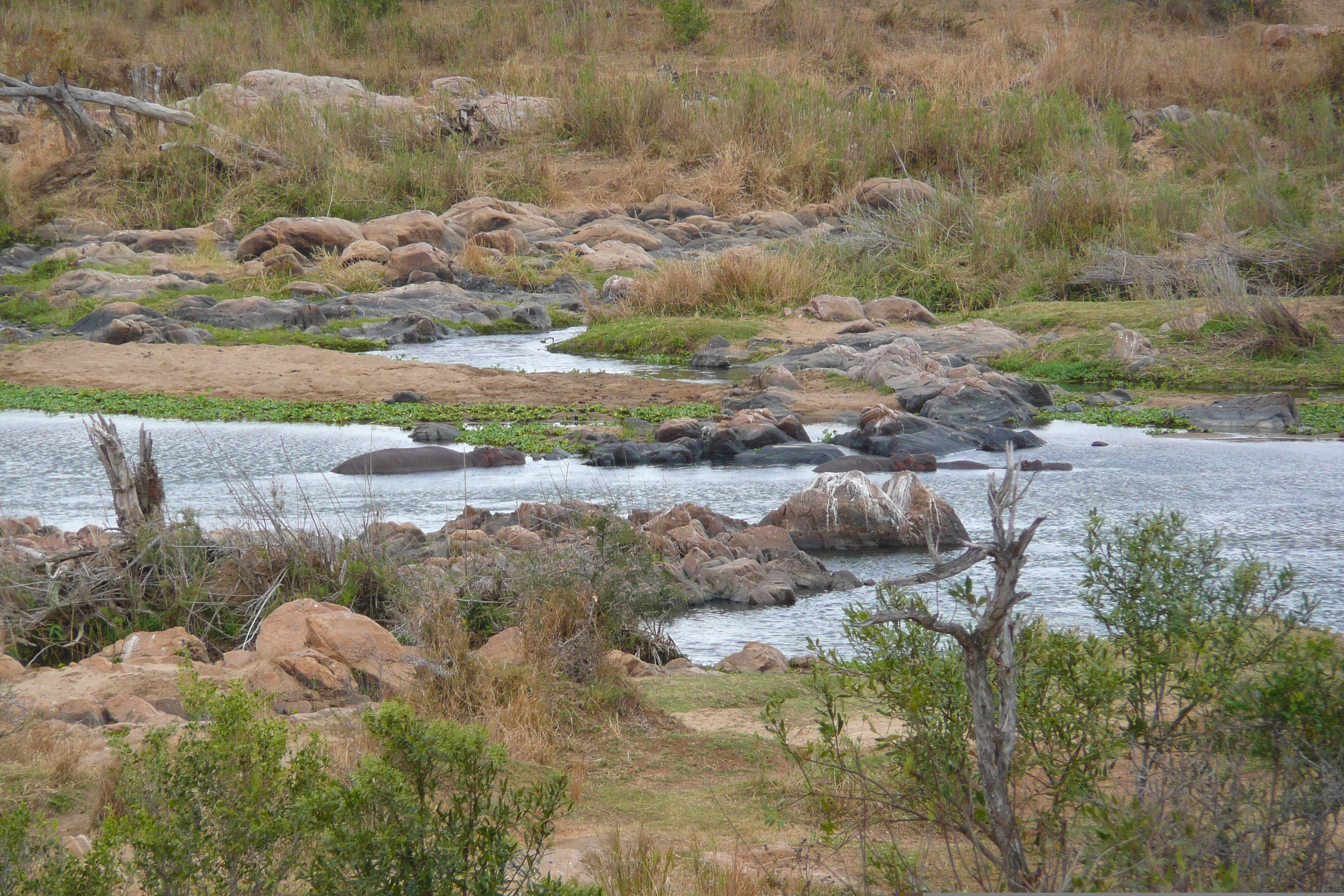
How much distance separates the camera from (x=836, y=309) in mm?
14836

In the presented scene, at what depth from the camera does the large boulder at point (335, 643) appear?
447 centimetres

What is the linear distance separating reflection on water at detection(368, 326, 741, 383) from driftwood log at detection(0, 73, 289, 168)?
851cm

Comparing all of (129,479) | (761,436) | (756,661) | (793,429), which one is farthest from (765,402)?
(129,479)

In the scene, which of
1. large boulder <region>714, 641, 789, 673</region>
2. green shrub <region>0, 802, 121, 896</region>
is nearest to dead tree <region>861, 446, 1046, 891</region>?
green shrub <region>0, 802, 121, 896</region>

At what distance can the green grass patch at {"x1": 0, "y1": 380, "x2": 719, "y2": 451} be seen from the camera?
10.8 meters

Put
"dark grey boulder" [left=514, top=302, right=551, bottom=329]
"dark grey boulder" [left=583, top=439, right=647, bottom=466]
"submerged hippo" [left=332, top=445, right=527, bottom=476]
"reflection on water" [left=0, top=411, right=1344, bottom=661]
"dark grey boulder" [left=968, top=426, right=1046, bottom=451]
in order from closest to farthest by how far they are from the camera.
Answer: "reflection on water" [left=0, top=411, right=1344, bottom=661]
"submerged hippo" [left=332, top=445, right=527, bottom=476]
"dark grey boulder" [left=583, top=439, right=647, bottom=466]
"dark grey boulder" [left=968, top=426, right=1046, bottom=451]
"dark grey boulder" [left=514, top=302, right=551, bottom=329]

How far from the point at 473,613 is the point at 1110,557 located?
2.96m

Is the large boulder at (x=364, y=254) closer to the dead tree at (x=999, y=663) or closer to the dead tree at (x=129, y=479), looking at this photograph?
the dead tree at (x=129, y=479)

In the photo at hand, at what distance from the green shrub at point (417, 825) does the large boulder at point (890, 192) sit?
655 inches

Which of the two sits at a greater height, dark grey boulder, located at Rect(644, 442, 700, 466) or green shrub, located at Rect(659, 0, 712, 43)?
green shrub, located at Rect(659, 0, 712, 43)

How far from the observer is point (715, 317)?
50.2 ft

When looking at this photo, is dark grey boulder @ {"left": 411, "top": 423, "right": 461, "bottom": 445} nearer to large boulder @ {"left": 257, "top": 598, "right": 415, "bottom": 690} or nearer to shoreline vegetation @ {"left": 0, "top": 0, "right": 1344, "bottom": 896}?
shoreline vegetation @ {"left": 0, "top": 0, "right": 1344, "bottom": 896}

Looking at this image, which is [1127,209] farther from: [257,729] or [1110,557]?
[257,729]

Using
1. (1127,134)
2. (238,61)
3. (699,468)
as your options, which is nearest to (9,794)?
(699,468)
